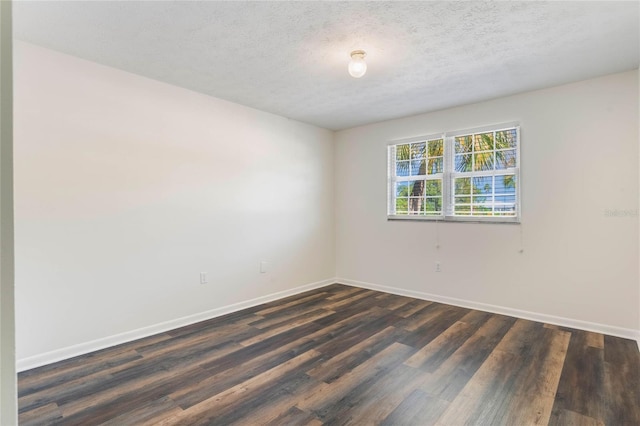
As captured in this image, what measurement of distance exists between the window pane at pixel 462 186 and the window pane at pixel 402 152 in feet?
2.70

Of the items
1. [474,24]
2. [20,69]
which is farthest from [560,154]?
[20,69]

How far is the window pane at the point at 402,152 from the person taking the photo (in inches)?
187

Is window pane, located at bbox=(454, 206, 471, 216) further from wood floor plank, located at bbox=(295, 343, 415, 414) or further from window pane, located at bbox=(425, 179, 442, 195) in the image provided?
wood floor plank, located at bbox=(295, 343, 415, 414)

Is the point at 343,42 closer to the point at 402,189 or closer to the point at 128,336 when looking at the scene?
the point at 402,189

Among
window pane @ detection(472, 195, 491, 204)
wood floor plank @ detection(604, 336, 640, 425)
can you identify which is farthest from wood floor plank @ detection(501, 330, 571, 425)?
window pane @ detection(472, 195, 491, 204)

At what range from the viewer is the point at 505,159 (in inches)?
151

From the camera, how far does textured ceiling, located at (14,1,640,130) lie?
7.02ft

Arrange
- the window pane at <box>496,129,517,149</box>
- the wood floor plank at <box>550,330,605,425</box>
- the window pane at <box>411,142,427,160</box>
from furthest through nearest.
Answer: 1. the window pane at <box>411,142,427,160</box>
2. the window pane at <box>496,129,517,149</box>
3. the wood floor plank at <box>550,330,605,425</box>

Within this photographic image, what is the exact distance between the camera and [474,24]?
7.59 feet

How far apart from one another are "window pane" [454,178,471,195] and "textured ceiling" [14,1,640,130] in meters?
1.06

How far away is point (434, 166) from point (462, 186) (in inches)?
18.7

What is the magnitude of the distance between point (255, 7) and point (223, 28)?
376 millimetres

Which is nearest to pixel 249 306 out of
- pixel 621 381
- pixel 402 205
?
pixel 402 205

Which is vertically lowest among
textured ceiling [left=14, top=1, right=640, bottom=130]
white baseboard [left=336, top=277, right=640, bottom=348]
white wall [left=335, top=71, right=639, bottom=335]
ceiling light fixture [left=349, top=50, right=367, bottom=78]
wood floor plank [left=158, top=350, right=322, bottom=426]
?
wood floor plank [left=158, top=350, right=322, bottom=426]
